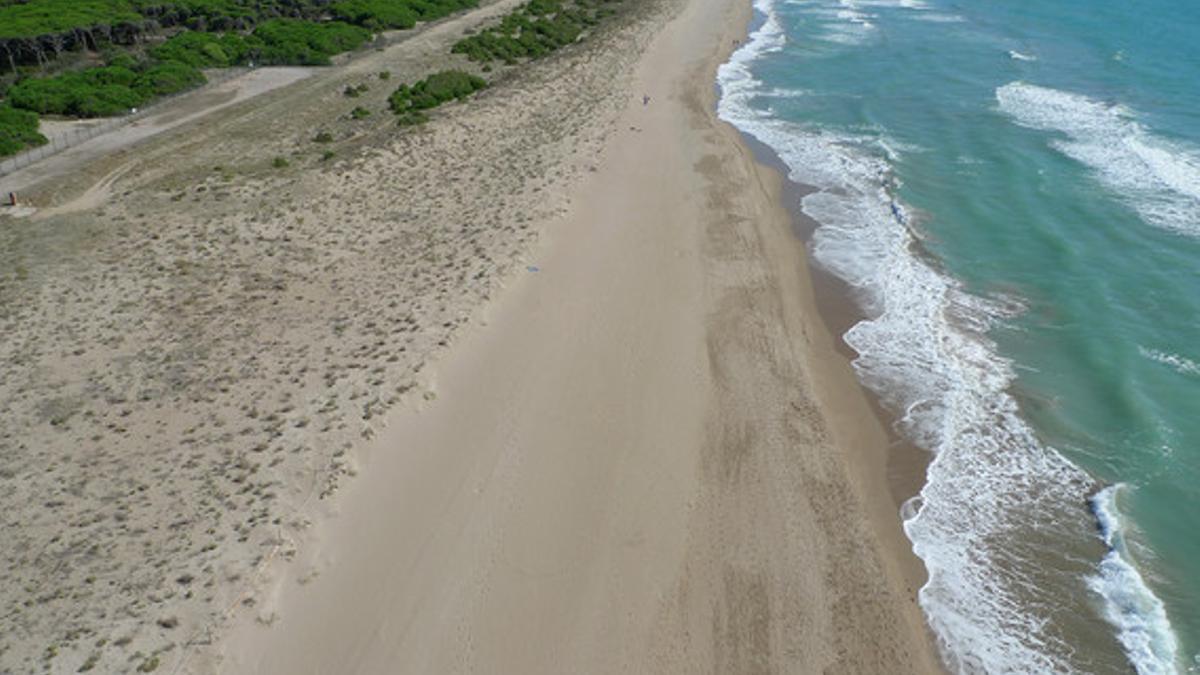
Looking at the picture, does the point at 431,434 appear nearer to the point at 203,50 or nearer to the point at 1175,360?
the point at 1175,360

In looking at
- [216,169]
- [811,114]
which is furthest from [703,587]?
[811,114]

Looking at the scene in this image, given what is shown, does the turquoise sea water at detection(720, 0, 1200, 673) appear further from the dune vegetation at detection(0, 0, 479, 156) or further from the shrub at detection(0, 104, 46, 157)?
the shrub at detection(0, 104, 46, 157)

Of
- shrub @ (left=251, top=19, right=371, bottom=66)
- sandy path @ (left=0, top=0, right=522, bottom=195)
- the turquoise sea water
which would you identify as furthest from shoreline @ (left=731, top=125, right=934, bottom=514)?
shrub @ (left=251, top=19, right=371, bottom=66)

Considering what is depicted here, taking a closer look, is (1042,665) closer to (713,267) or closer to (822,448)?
(822,448)

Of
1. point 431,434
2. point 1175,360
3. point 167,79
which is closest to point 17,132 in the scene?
point 167,79

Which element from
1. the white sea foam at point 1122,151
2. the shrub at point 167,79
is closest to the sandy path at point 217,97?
the shrub at point 167,79
